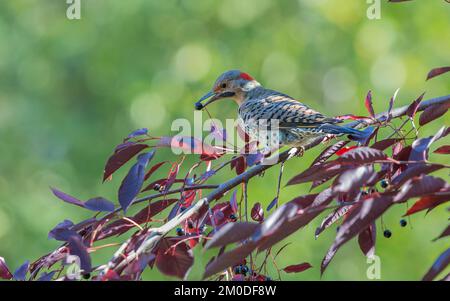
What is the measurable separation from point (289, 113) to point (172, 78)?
14.3ft

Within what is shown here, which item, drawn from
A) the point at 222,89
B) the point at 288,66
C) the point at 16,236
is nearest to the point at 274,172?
the point at 288,66

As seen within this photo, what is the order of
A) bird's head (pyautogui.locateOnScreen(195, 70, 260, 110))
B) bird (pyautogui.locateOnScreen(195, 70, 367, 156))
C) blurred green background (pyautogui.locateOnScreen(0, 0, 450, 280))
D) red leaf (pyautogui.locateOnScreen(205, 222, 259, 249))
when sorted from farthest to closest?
1. blurred green background (pyautogui.locateOnScreen(0, 0, 450, 280))
2. bird's head (pyautogui.locateOnScreen(195, 70, 260, 110))
3. bird (pyautogui.locateOnScreen(195, 70, 367, 156))
4. red leaf (pyautogui.locateOnScreen(205, 222, 259, 249))

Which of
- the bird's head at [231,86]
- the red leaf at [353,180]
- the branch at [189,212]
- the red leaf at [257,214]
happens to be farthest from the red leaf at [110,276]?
the bird's head at [231,86]

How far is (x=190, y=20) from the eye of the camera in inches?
366

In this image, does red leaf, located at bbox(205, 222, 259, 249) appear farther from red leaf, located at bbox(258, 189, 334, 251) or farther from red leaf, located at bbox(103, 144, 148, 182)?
red leaf, located at bbox(103, 144, 148, 182)

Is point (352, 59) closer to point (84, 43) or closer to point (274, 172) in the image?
point (274, 172)

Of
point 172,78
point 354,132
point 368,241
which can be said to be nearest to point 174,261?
point 368,241

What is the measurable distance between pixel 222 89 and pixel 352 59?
365 centimetres

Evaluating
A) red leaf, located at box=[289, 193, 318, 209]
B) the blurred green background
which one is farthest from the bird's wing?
the blurred green background

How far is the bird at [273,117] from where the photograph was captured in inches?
149

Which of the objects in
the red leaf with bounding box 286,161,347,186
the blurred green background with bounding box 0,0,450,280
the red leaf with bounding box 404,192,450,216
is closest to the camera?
the red leaf with bounding box 404,192,450,216

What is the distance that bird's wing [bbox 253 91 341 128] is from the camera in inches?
152

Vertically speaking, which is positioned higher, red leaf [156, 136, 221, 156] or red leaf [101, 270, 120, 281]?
red leaf [156, 136, 221, 156]

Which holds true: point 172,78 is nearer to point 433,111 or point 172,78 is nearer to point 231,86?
point 231,86
